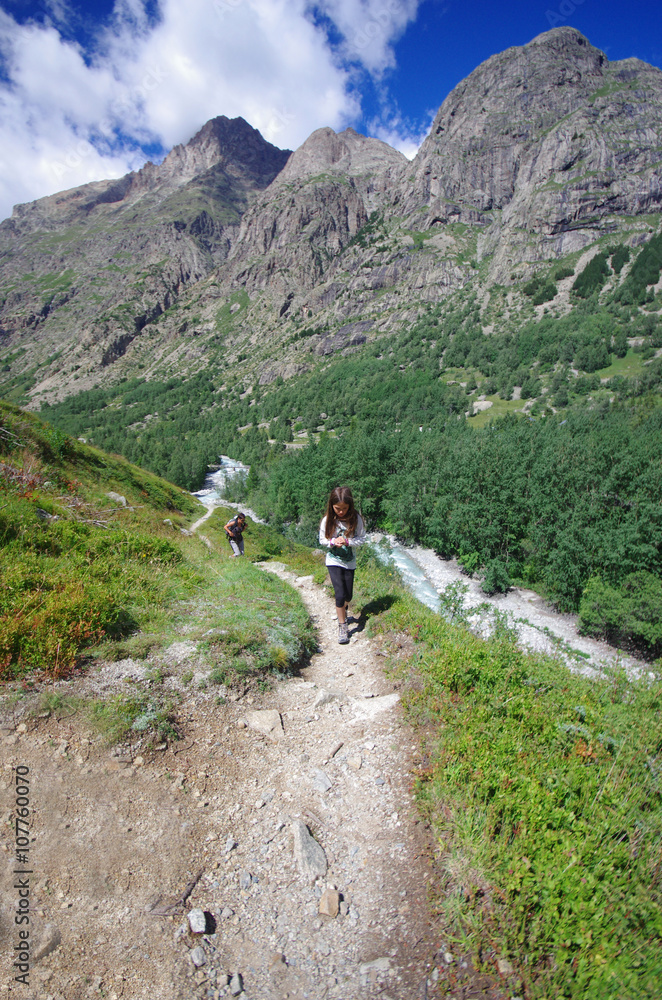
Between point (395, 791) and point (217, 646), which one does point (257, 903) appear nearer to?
point (395, 791)

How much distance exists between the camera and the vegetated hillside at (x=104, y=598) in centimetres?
560

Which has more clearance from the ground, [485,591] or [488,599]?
[485,591]

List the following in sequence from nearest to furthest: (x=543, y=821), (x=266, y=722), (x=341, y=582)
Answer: (x=543, y=821) < (x=266, y=722) < (x=341, y=582)

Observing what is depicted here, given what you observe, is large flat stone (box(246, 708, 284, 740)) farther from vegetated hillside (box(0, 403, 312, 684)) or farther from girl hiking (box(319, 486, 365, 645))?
girl hiking (box(319, 486, 365, 645))

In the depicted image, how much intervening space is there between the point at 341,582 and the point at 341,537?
1008mm

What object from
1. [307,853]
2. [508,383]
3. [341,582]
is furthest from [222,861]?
[508,383]

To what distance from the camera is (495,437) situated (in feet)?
179

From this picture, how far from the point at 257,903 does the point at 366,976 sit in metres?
1.06

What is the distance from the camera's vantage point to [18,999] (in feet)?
8.84

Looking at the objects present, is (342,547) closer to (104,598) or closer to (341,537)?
(341,537)

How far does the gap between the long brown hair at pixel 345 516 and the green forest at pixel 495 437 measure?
3087 cm

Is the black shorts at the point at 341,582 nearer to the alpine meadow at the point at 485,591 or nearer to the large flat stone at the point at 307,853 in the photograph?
the alpine meadow at the point at 485,591

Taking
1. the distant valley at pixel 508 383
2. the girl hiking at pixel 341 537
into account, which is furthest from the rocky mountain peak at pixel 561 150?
the girl hiking at pixel 341 537

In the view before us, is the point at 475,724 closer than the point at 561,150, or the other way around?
the point at 475,724
